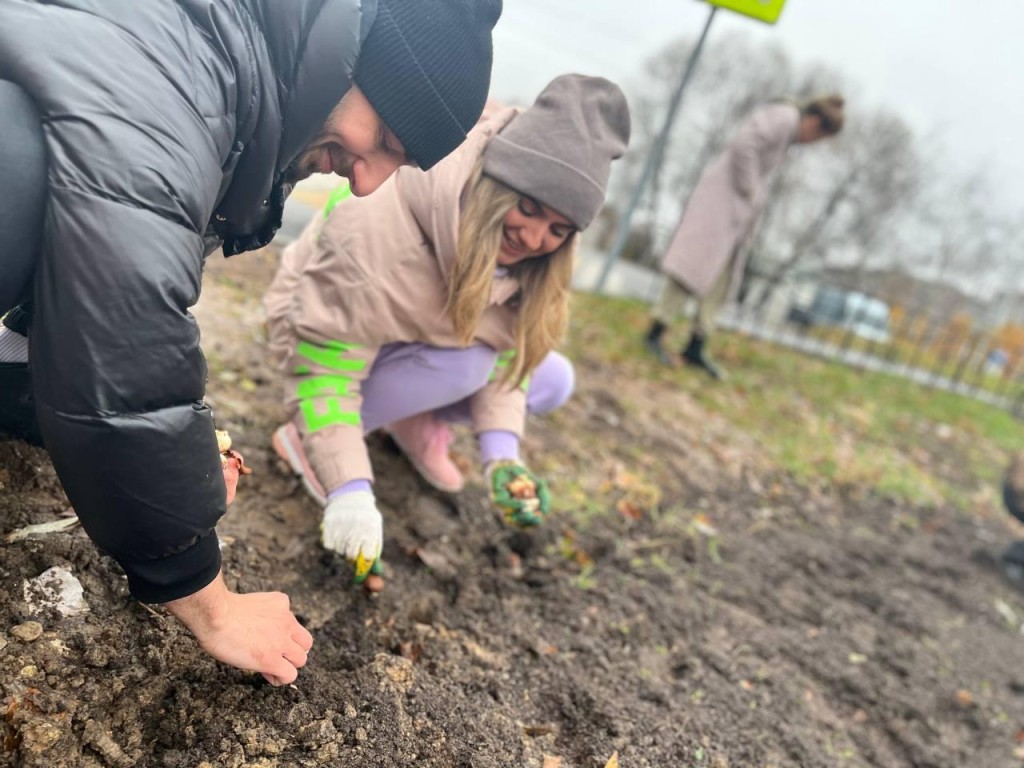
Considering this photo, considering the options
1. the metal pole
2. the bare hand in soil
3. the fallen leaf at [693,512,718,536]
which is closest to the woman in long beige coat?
the metal pole

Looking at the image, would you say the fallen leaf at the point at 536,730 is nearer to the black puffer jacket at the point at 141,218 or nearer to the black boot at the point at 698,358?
the black puffer jacket at the point at 141,218

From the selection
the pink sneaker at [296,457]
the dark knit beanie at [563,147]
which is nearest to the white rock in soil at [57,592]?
the pink sneaker at [296,457]

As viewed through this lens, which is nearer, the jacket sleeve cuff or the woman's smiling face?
the jacket sleeve cuff

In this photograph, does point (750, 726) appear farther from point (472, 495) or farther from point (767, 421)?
point (767, 421)

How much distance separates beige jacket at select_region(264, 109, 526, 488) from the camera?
1.82m

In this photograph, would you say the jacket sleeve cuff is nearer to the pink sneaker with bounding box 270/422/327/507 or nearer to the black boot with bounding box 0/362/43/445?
the black boot with bounding box 0/362/43/445

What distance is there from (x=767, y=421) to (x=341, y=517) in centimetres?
362

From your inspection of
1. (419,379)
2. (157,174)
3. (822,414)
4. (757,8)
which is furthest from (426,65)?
(822,414)

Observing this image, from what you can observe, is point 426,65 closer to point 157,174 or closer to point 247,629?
point 157,174

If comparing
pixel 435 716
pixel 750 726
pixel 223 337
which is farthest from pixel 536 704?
pixel 223 337

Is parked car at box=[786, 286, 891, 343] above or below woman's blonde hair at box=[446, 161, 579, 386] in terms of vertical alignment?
below

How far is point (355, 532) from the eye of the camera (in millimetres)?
1695

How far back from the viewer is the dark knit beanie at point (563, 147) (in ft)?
5.65

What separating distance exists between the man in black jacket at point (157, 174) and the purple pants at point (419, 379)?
949 millimetres
